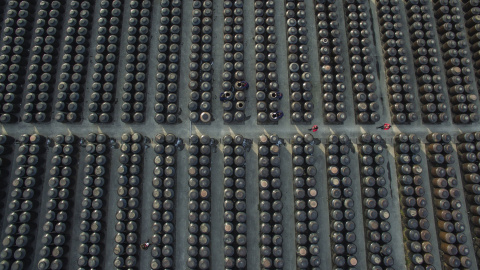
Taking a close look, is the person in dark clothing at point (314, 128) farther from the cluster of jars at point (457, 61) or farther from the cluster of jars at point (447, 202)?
the cluster of jars at point (457, 61)

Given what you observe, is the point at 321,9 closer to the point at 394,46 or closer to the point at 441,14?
the point at 394,46

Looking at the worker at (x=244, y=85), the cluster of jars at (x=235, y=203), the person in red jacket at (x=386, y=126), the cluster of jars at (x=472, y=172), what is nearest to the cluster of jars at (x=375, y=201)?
the person in red jacket at (x=386, y=126)

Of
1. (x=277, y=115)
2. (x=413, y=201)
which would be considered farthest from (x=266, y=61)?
(x=413, y=201)

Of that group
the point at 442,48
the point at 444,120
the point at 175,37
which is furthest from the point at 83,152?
the point at 442,48

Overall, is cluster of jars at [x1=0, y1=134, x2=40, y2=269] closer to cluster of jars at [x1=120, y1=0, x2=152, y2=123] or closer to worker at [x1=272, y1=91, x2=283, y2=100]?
cluster of jars at [x1=120, y1=0, x2=152, y2=123]

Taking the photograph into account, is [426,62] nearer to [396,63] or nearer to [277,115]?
[396,63]
